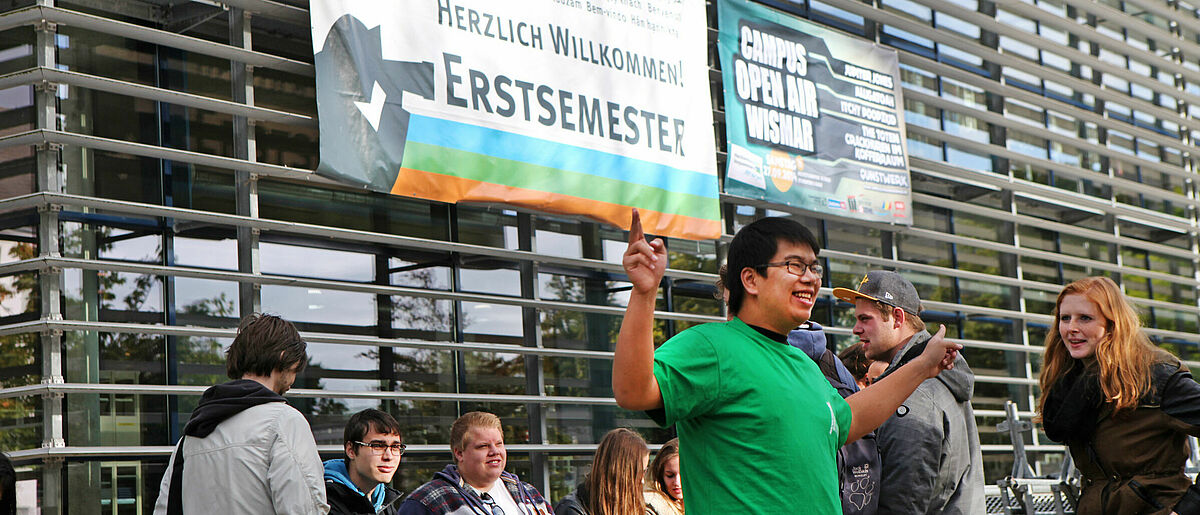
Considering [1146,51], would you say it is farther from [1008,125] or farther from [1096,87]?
[1008,125]

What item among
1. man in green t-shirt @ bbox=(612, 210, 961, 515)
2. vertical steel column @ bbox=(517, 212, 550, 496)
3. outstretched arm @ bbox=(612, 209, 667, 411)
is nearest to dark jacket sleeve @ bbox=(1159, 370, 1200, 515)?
man in green t-shirt @ bbox=(612, 210, 961, 515)

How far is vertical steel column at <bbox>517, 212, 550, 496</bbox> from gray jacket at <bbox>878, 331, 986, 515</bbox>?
5061mm

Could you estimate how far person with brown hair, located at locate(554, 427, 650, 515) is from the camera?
20.3 feet

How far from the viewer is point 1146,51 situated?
1645 cm

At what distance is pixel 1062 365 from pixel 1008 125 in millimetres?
10001

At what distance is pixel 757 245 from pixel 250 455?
1.99 m

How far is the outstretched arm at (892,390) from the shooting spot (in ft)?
11.9

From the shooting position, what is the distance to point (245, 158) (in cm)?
811

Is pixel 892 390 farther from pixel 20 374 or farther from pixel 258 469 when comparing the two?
pixel 20 374

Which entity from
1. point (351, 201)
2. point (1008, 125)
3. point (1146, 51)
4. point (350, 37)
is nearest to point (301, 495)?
point (350, 37)

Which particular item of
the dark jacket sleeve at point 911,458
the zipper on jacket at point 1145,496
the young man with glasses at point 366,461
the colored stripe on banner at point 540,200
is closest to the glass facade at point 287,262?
the colored stripe on banner at point 540,200

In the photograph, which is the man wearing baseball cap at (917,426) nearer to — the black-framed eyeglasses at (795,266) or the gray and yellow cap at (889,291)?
the gray and yellow cap at (889,291)

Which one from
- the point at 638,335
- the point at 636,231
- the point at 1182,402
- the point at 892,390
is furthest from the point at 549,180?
the point at 638,335

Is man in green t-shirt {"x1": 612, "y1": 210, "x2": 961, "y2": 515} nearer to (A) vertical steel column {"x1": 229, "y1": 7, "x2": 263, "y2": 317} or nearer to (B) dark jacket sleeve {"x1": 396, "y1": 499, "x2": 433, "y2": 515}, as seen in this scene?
(B) dark jacket sleeve {"x1": 396, "y1": 499, "x2": 433, "y2": 515}
